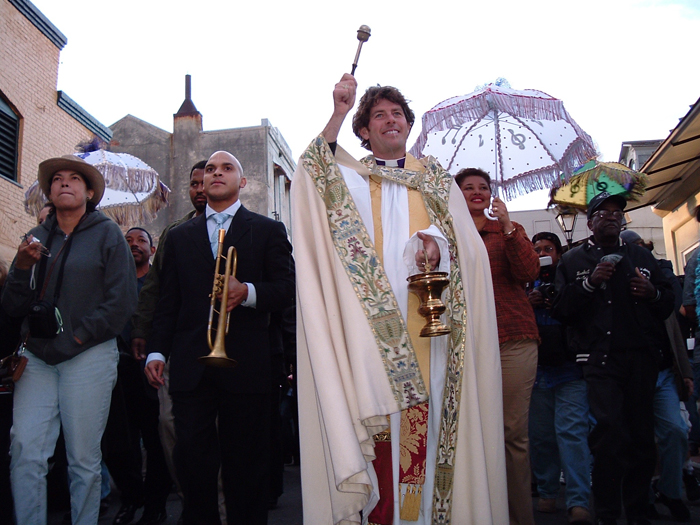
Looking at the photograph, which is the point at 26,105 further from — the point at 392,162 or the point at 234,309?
the point at 392,162

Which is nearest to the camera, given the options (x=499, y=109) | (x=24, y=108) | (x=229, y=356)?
(x=229, y=356)

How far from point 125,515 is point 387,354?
9.41 ft

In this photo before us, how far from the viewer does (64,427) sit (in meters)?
3.91

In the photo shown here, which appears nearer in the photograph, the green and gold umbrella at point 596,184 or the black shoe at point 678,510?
the black shoe at point 678,510

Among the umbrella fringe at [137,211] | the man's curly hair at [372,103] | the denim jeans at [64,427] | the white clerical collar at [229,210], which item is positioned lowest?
the denim jeans at [64,427]

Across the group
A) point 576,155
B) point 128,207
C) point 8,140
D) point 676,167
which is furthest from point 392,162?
point 676,167

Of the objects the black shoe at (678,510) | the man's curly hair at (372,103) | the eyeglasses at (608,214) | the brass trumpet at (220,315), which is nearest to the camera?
the brass trumpet at (220,315)

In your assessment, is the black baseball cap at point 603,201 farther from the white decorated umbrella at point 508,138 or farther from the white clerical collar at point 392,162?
the white clerical collar at point 392,162

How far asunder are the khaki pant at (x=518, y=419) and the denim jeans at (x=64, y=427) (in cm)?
239

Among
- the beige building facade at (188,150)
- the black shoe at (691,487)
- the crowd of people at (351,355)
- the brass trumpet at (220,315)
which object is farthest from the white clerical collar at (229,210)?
the beige building facade at (188,150)

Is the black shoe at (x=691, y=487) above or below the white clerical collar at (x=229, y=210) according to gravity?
below

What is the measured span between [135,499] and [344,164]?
9.85 feet

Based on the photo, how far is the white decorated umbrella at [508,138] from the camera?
5.53 m

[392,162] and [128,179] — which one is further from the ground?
[128,179]
